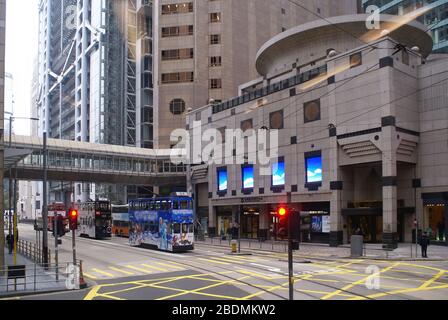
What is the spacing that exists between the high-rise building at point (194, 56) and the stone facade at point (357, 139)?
104 feet

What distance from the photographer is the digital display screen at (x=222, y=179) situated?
2368 inches

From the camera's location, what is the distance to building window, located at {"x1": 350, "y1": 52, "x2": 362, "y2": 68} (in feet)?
144

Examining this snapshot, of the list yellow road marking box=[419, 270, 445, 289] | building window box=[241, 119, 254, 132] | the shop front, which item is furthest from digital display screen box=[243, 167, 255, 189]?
yellow road marking box=[419, 270, 445, 289]

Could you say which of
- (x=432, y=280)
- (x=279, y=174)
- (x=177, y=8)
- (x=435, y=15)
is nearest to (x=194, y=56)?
(x=177, y=8)

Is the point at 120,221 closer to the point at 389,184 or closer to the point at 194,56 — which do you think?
the point at 389,184

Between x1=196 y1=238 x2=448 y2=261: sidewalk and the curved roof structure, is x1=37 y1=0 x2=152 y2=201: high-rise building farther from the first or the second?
x1=196 y1=238 x2=448 y2=261: sidewalk

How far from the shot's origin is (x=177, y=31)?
8938 centimetres

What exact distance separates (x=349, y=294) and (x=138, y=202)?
29.7 meters

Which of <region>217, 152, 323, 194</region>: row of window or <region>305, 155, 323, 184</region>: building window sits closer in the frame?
<region>305, 155, 323, 184</region>: building window

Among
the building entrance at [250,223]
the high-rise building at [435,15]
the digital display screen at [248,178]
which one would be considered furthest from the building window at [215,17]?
the building entrance at [250,223]

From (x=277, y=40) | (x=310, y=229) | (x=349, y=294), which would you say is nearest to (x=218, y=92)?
(x=277, y=40)

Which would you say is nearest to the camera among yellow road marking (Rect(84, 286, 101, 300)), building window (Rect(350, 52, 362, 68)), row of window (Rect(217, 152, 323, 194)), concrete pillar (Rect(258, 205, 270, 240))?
yellow road marking (Rect(84, 286, 101, 300))

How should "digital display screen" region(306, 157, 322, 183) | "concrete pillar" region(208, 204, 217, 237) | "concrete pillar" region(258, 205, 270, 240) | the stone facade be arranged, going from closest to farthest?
the stone facade → "digital display screen" region(306, 157, 322, 183) → "concrete pillar" region(258, 205, 270, 240) → "concrete pillar" region(208, 204, 217, 237)

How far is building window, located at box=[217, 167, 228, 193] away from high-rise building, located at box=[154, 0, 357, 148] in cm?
2812
